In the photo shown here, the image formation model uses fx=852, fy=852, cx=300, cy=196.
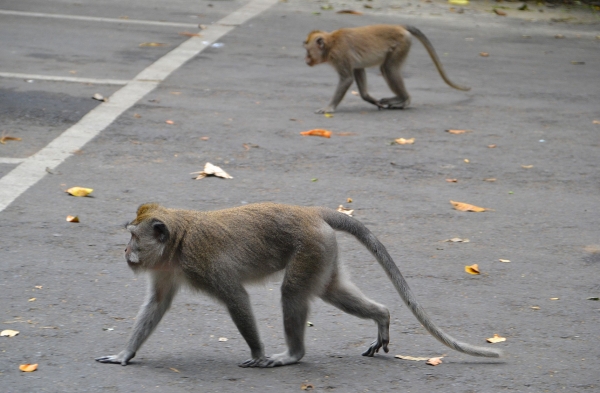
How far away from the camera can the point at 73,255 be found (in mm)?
5434

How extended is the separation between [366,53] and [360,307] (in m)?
6.25

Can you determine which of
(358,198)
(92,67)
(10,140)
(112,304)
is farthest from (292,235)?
(92,67)

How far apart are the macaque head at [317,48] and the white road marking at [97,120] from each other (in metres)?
1.92

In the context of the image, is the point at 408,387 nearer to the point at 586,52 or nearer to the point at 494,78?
the point at 494,78

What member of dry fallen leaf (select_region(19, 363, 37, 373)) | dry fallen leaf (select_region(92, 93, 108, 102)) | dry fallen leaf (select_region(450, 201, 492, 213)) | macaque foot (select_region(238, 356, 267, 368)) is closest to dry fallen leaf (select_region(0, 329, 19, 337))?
dry fallen leaf (select_region(19, 363, 37, 373))

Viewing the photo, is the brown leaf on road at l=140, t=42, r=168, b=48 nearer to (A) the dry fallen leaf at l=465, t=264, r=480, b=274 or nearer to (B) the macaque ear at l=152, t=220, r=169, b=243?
(A) the dry fallen leaf at l=465, t=264, r=480, b=274

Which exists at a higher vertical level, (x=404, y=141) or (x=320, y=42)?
(x=320, y=42)

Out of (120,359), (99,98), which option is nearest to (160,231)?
(120,359)

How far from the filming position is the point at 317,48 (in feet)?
33.6

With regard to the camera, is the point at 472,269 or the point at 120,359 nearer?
the point at 120,359

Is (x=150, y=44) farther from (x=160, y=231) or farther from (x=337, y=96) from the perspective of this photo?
(x=160, y=231)

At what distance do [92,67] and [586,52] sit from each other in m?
8.23

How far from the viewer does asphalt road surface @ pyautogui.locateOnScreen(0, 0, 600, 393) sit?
13.8ft

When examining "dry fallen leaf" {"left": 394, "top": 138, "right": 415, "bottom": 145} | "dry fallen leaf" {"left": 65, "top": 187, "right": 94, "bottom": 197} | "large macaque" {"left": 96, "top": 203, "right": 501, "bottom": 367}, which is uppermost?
"large macaque" {"left": 96, "top": 203, "right": 501, "bottom": 367}
